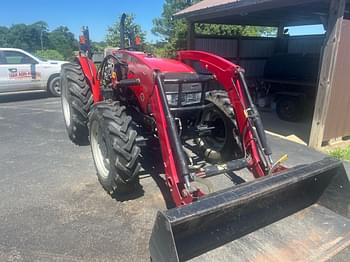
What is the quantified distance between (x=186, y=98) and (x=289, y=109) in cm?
508

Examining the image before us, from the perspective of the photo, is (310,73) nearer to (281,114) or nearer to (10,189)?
(281,114)

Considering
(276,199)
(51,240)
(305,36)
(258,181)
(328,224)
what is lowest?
(51,240)

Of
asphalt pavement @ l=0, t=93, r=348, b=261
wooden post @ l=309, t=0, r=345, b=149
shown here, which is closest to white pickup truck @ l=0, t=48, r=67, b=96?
asphalt pavement @ l=0, t=93, r=348, b=261

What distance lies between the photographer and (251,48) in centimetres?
→ 1017

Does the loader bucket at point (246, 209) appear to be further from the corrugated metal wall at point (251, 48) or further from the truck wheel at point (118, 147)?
the corrugated metal wall at point (251, 48)

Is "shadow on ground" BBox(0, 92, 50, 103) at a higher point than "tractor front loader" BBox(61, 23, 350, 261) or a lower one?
lower

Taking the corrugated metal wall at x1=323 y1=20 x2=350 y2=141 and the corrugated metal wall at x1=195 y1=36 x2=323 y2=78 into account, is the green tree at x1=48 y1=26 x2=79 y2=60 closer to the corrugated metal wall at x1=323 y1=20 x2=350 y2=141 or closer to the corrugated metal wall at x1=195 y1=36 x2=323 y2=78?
the corrugated metal wall at x1=195 y1=36 x2=323 y2=78

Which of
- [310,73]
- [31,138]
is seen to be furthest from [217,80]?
[310,73]

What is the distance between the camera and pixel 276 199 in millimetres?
2527

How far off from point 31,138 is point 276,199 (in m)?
4.71

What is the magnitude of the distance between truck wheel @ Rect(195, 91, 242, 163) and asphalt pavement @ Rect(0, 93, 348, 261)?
947 mm

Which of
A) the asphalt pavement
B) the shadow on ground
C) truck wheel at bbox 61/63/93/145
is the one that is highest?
truck wheel at bbox 61/63/93/145

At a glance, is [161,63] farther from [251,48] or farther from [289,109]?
[251,48]

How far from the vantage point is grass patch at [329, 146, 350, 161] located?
5008mm
